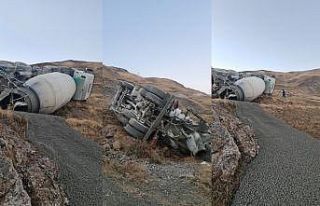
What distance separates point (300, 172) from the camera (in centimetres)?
511

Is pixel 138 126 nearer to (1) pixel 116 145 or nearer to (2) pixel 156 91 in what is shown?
(1) pixel 116 145

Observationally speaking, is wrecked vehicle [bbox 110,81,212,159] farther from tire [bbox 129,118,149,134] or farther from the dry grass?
the dry grass

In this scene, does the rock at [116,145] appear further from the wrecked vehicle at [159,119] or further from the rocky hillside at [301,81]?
the rocky hillside at [301,81]

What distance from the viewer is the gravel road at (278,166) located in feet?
16.1

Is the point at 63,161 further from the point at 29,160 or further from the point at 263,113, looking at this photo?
the point at 263,113

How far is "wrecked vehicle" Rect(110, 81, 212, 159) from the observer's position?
215 inches

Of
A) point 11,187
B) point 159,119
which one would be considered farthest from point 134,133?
point 11,187

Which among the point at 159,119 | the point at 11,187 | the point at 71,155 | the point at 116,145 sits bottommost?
the point at 11,187

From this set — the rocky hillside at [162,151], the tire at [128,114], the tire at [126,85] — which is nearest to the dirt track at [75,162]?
the rocky hillside at [162,151]

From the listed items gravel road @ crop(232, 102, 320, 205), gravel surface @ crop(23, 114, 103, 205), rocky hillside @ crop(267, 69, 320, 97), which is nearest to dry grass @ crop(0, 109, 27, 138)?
gravel surface @ crop(23, 114, 103, 205)

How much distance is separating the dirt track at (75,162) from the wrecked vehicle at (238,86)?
1793 mm

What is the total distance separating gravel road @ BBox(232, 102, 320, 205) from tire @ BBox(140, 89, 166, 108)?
105cm

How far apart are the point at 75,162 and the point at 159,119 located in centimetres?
124

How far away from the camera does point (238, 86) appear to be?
5746mm
